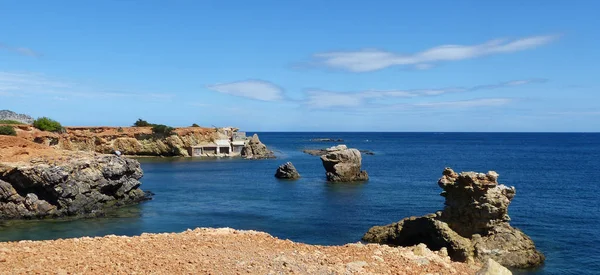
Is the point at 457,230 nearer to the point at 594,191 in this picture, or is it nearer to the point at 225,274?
the point at 225,274

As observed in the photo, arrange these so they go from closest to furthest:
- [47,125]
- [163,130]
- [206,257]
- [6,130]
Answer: [206,257]
[6,130]
[47,125]
[163,130]

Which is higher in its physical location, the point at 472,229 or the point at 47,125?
the point at 47,125

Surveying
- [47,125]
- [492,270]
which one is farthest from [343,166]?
[47,125]

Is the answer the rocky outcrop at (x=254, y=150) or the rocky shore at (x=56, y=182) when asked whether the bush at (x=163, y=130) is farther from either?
the rocky shore at (x=56, y=182)

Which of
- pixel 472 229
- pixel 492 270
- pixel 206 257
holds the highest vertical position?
pixel 206 257

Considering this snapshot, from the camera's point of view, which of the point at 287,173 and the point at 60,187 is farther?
the point at 287,173

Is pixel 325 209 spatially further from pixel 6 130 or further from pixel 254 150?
pixel 254 150

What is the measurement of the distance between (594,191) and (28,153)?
198 feet

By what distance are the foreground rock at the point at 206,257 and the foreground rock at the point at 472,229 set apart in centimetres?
618

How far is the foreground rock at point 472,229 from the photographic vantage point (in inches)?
1038

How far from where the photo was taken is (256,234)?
22.2 metres

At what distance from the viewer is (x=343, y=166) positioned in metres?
64.6

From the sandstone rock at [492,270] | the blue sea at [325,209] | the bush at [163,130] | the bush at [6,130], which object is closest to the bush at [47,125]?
the bush at [163,130]

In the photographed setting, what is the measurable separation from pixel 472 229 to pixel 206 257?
18.3m
